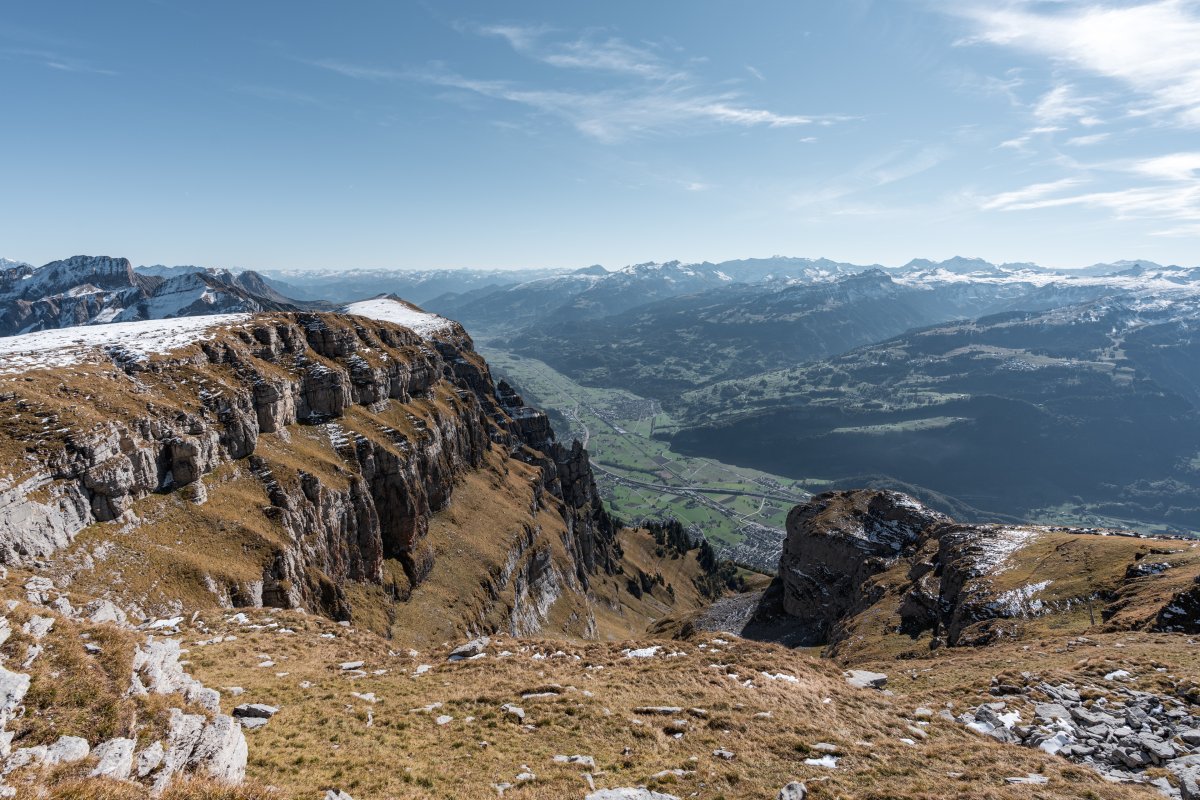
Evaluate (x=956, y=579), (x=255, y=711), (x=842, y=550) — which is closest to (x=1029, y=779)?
(x=255, y=711)

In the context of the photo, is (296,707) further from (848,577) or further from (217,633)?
(848,577)

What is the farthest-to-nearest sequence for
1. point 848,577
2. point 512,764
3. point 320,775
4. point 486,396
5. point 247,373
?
point 486,396 → point 848,577 → point 247,373 → point 512,764 → point 320,775

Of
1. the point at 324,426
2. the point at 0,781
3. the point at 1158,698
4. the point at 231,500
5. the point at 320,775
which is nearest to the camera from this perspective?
the point at 0,781

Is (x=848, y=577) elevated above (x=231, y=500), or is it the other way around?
(x=231, y=500)

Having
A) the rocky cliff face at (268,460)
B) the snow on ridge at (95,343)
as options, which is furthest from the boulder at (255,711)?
the snow on ridge at (95,343)

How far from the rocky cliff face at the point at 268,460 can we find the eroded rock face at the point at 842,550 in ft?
193

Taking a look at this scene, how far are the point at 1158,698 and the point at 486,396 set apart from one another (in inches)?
7182

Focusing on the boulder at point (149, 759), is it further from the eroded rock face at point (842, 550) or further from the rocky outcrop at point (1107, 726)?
the eroded rock face at point (842, 550)

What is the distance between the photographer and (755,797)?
1978 centimetres

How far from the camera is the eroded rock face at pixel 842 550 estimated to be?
346 feet

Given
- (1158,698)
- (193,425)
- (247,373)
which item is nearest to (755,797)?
(1158,698)

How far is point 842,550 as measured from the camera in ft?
365

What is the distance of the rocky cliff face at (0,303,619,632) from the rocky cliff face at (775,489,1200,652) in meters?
61.4

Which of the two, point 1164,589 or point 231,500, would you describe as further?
point 231,500
